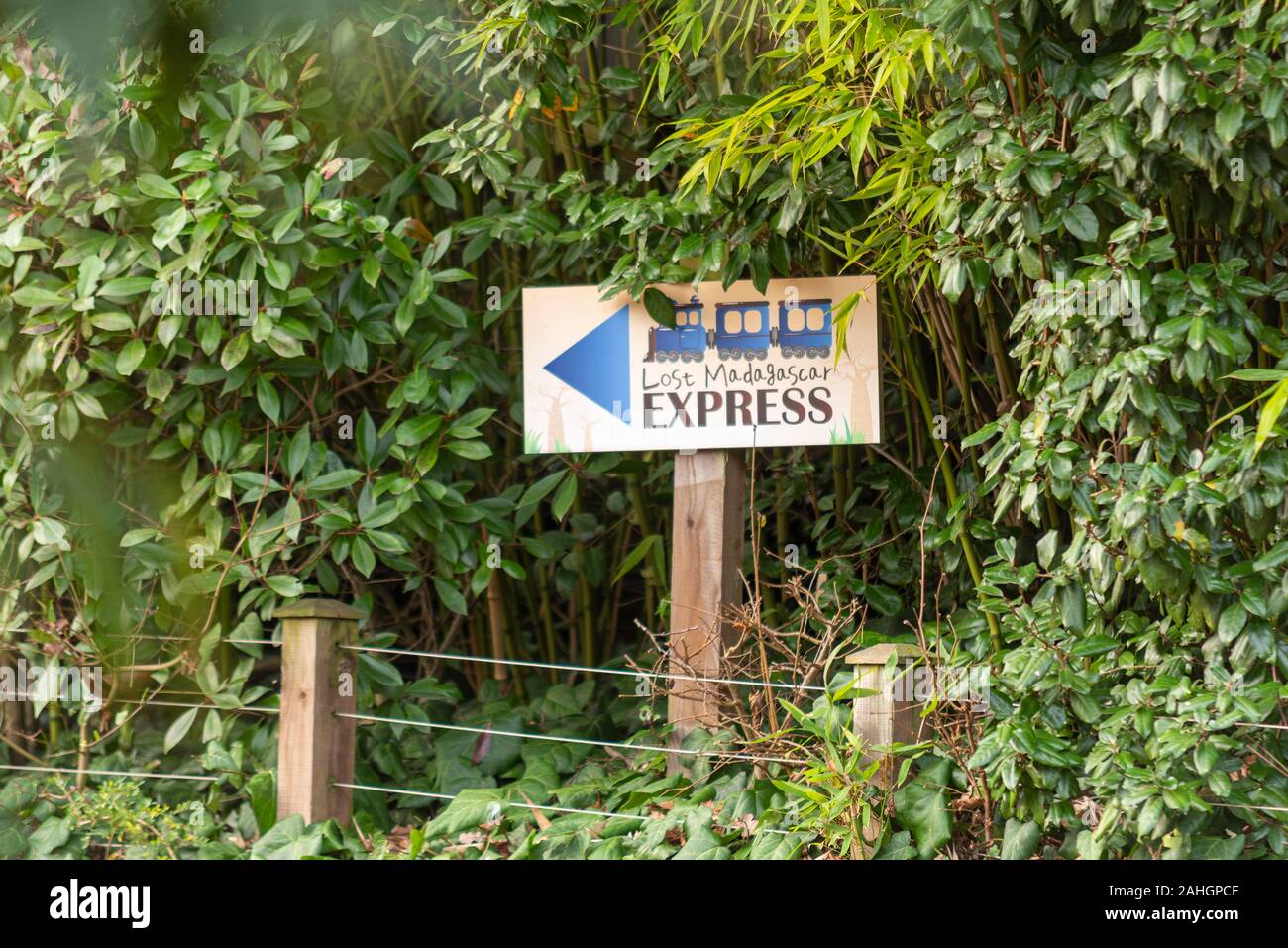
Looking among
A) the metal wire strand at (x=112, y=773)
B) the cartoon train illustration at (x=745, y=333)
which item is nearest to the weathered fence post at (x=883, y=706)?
the cartoon train illustration at (x=745, y=333)

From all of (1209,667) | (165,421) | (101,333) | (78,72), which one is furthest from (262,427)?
(78,72)

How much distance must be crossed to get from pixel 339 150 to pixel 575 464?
3.35ft

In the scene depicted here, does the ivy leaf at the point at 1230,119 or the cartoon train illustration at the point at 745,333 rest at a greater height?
the ivy leaf at the point at 1230,119

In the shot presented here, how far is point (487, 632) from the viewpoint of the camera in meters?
3.59

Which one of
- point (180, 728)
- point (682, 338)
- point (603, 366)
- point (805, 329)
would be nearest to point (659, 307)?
point (682, 338)

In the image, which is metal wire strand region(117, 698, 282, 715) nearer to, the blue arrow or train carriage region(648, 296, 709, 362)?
the blue arrow

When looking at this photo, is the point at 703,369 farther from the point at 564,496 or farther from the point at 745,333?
the point at 564,496

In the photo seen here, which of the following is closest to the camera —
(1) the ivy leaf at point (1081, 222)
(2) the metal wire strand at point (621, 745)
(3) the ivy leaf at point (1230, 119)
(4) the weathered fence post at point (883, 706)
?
(3) the ivy leaf at point (1230, 119)

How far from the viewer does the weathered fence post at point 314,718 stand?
8.89ft

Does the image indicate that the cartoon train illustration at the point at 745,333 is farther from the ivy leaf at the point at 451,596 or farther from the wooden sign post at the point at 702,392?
the ivy leaf at the point at 451,596

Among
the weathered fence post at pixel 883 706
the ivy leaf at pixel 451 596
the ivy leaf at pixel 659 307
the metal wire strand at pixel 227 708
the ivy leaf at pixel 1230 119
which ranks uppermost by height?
the ivy leaf at pixel 1230 119

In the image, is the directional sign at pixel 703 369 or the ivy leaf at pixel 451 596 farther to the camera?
the ivy leaf at pixel 451 596

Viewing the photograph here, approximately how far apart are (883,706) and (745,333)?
934 millimetres

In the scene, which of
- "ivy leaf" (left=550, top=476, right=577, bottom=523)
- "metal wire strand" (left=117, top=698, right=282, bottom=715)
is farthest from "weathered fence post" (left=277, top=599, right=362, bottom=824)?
"ivy leaf" (left=550, top=476, right=577, bottom=523)
